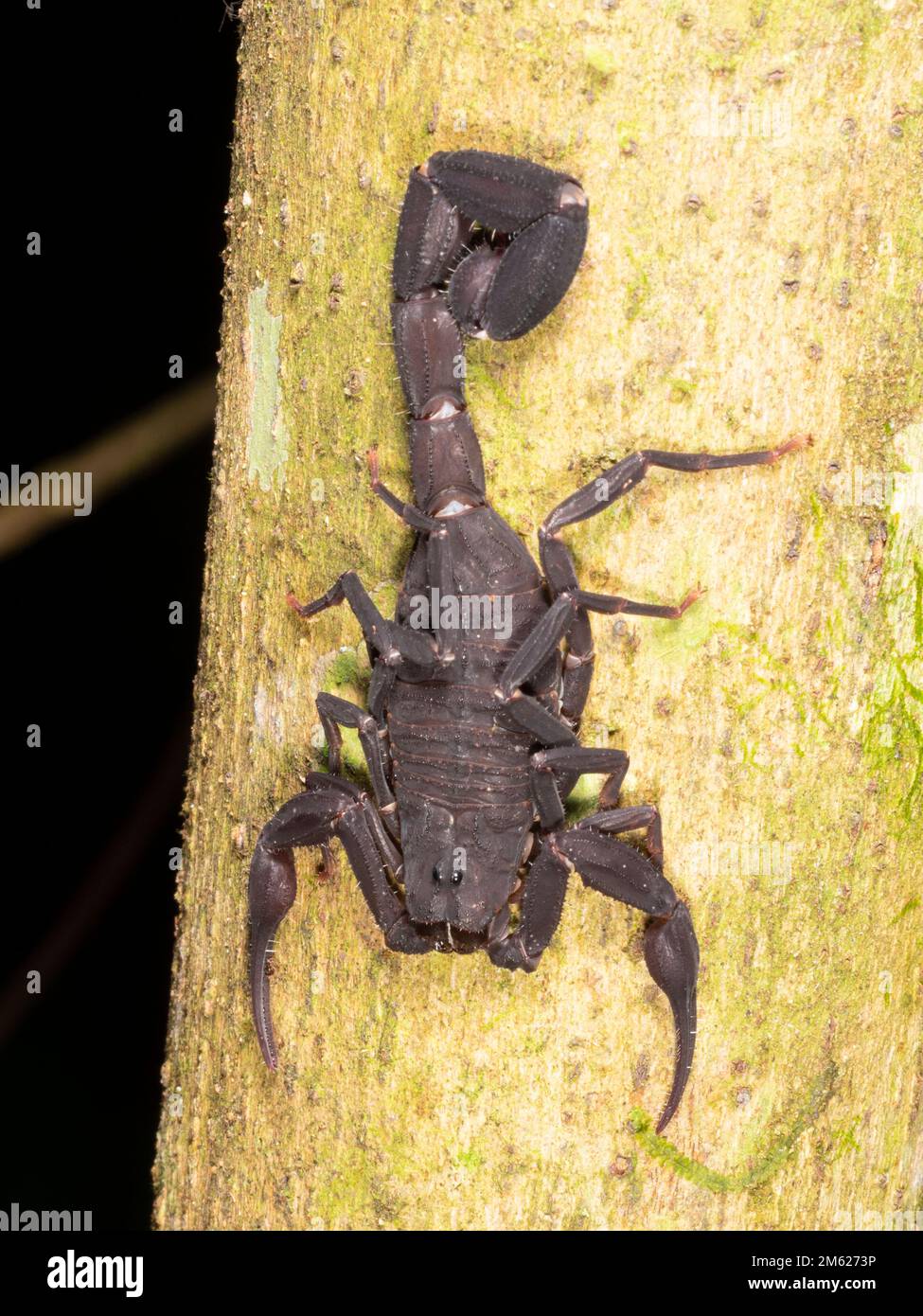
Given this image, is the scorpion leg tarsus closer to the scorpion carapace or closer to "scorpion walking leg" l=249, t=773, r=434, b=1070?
the scorpion carapace

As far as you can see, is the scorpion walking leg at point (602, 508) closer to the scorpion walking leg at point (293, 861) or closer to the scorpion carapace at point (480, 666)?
the scorpion carapace at point (480, 666)

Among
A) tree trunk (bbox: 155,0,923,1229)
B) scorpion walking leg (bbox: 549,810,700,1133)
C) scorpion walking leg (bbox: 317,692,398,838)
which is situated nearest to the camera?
tree trunk (bbox: 155,0,923,1229)

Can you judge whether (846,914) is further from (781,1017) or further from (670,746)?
(670,746)

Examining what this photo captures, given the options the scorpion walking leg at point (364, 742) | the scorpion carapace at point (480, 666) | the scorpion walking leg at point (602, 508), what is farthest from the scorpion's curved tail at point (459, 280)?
the scorpion walking leg at point (364, 742)

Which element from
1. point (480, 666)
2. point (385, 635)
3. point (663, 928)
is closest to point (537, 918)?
point (663, 928)

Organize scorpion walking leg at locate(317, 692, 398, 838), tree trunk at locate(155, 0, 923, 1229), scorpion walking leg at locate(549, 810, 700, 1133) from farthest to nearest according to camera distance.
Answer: scorpion walking leg at locate(317, 692, 398, 838)
scorpion walking leg at locate(549, 810, 700, 1133)
tree trunk at locate(155, 0, 923, 1229)

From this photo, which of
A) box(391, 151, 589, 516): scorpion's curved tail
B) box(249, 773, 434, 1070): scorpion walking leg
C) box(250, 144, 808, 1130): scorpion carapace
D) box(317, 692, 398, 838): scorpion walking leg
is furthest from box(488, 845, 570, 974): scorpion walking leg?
box(391, 151, 589, 516): scorpion's curved tail
